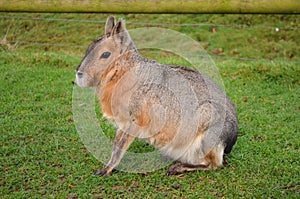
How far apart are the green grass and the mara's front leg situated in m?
0.09

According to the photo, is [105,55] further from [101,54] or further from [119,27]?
[119,27]

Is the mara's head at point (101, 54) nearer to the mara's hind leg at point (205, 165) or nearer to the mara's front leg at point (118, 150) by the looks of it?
the mara's front leg at point (118, 150)

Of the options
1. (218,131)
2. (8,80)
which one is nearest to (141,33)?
(8,80)

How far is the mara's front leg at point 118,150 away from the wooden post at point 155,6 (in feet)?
4.13

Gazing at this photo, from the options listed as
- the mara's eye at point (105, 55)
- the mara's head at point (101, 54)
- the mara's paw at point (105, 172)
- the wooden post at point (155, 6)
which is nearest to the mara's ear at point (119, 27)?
the mara's head at point (101, 54)

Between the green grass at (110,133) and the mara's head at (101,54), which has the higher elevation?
the mara's head at (101,54)

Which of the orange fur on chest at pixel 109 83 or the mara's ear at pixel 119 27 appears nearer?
the mara's ear at pixel 119 27

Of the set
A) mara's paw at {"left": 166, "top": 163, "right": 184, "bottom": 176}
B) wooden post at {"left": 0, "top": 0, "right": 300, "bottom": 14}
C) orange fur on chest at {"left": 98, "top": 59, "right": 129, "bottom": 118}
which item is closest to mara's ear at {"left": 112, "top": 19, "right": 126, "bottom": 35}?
orange fur on chest at {"left": 98, "top": 59, "right": 129, "bottom": 118}

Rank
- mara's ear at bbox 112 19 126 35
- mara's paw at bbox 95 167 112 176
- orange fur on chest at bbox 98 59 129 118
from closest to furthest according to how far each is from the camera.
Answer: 1. mara's ear at bbox 112 19 126 35
2. orange fur on chest at bbox 98 59 129 118
3. mara's paw at bbox 95 167 112 176

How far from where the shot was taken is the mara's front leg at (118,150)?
3748 millimetres

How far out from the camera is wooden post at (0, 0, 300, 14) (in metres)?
3.63

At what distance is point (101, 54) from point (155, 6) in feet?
2.80

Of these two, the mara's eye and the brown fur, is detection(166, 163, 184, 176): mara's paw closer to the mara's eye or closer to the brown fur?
the brown fur

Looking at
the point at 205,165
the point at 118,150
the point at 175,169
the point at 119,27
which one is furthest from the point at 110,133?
the point at 119,27
